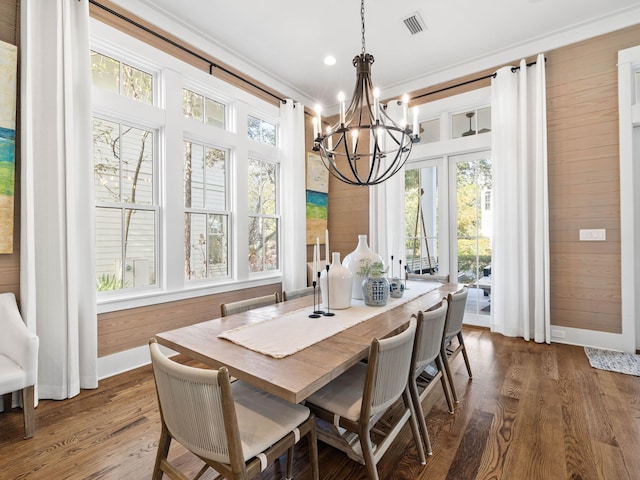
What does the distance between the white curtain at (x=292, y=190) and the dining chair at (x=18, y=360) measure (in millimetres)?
2580

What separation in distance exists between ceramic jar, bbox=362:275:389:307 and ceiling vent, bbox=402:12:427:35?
2.52 metres

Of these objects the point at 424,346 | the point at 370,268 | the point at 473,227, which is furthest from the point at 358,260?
the point at 473,227

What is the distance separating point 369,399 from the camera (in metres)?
1.26

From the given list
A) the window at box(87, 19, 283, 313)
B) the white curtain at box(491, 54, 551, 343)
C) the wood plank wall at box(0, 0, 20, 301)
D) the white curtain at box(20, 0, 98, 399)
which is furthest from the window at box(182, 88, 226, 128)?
the white curtain at box(491, 54, 551, 343)

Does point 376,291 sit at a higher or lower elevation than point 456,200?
lower

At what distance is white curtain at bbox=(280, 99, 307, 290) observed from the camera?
13.8 ft

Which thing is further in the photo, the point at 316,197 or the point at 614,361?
the point at 316,197

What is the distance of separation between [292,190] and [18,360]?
9.97 ft

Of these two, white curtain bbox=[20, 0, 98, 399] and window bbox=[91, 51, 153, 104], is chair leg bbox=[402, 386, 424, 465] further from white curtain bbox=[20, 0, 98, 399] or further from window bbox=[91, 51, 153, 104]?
window bbox=[91, 51, 153, 104]

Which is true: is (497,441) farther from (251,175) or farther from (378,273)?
(251,175)

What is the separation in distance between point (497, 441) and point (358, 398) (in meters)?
0.96

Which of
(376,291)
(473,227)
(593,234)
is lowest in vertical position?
(376,291)

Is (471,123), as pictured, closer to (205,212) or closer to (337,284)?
(337,284)

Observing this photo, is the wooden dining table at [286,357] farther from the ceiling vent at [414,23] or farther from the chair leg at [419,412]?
the ceiling vent at [414,23]
